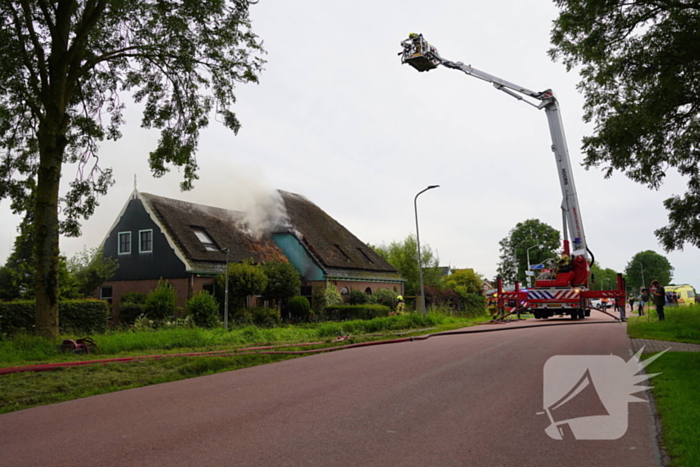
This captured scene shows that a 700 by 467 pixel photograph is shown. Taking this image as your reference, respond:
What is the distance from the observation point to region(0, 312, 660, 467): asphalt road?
4.84 metres

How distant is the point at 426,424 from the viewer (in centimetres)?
591

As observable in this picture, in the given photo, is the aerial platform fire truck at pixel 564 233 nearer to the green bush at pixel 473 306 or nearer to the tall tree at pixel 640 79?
the tall tree at pixel 640 79

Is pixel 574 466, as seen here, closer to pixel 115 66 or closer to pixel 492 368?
pixel 492 368

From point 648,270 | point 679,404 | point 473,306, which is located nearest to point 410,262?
point 473,306

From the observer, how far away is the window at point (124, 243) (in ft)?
96.8

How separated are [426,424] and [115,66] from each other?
52.2ft

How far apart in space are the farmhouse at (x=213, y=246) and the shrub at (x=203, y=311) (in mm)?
2637

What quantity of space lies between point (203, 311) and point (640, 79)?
17.7 metres

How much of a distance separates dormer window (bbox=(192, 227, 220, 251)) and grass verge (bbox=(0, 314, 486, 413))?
10994 millimetres

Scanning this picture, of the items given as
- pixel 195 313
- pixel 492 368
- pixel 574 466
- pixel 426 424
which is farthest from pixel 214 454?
pixel 195 313

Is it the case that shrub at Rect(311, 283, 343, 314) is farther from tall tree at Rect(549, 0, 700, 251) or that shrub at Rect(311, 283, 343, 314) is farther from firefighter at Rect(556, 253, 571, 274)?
tall tree at Rect(549, 0, 700, 251)

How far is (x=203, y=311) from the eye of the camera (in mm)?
22891

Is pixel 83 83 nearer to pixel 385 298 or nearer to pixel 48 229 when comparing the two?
pixel 48 229

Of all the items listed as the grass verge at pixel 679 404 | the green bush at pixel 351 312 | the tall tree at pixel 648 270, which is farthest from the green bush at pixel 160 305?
the tall tree at pixel 648 270
